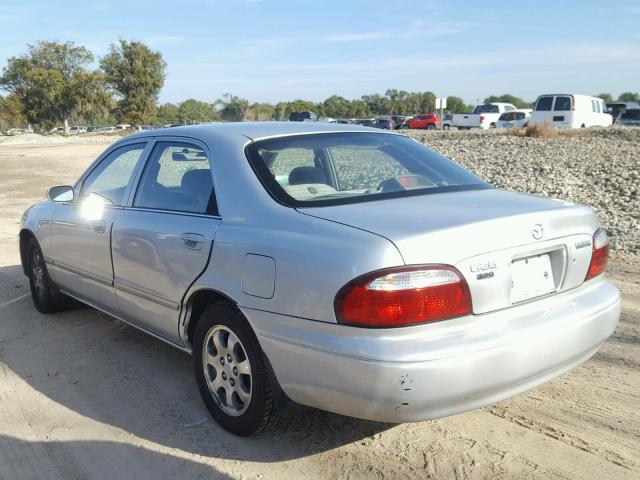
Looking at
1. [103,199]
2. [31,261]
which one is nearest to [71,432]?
[103,199]

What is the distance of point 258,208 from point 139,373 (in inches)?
68.9

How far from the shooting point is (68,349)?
4.73 meters

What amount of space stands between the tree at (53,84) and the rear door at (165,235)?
207ft

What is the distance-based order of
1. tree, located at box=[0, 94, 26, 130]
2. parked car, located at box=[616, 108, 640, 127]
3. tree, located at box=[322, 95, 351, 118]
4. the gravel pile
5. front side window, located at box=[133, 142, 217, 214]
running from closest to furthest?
front side window, located at box=[133, 142, 217, 214] < the gravel pile < parked car, located at box=[616, 108, 640, 127] < tree, located at box=[0, 94, 26, 130] < tree, located at box=[322, 95, 351, 118]

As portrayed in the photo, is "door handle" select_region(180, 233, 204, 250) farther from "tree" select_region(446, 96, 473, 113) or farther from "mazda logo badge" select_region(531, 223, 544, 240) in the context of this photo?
"tree" select_region(446, 96, 473, 113)

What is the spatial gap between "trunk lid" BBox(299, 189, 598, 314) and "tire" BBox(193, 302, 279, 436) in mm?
707

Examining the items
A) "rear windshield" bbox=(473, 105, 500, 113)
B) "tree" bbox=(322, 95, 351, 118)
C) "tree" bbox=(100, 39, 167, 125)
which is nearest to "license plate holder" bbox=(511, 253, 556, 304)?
"rear windshield" bbox=(473, 105, 500, 113)

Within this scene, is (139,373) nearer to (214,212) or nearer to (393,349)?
(214,212)

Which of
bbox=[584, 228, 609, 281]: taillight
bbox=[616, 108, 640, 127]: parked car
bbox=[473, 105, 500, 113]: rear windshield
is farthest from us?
bbox=[473, 105, 500, 113]: rear windshield

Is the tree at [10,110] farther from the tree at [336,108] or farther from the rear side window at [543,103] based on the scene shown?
the rear side window at [543,103]

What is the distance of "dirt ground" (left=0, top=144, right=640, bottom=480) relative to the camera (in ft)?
9.82

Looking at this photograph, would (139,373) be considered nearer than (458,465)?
No

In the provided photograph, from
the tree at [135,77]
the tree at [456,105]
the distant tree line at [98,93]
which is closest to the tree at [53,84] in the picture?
the distant tree line at [98,93]

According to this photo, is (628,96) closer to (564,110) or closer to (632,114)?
(632,114)
